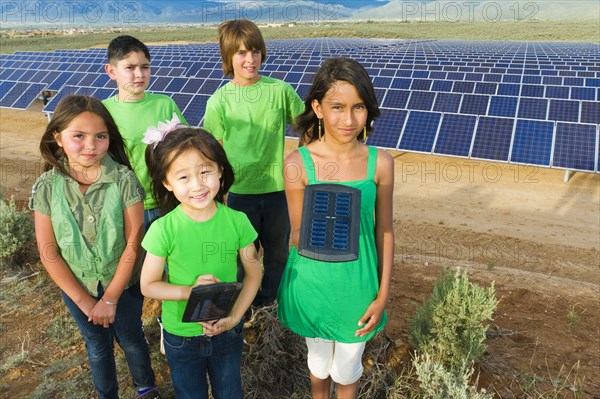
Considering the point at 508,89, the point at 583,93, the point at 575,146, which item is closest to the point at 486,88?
the point at 508,89

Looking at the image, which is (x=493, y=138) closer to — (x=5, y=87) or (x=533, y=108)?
(x=533, y=108)

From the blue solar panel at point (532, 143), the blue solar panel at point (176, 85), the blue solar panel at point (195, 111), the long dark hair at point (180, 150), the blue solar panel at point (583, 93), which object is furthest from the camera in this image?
the blue solar panel at point (176, 85)

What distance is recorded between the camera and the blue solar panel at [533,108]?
1143 cm

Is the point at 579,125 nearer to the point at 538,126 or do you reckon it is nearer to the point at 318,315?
the point at 538,126

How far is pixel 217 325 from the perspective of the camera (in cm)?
257

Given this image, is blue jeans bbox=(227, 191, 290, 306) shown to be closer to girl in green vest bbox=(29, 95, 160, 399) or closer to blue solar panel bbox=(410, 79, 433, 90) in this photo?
girl in green vest bbox=(29, 95, 160, 399)

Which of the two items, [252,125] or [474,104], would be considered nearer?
[252,125]

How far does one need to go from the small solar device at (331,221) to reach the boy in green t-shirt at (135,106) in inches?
65.2

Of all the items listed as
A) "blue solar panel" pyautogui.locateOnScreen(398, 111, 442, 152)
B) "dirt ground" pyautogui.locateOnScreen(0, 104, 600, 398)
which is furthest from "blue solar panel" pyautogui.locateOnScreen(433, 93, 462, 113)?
"dirt ground" pyautogui.locateOnScreen(0, 104, 600, 398)

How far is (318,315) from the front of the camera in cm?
272

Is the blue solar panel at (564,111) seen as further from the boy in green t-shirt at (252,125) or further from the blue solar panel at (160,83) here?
the blue solar panel at (160,83)

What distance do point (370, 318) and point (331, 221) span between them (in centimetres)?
69

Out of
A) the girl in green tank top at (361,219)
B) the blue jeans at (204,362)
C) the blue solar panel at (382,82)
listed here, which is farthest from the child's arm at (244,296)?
the blue solar panel at (382,82)

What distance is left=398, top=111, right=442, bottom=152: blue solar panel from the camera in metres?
10.1
